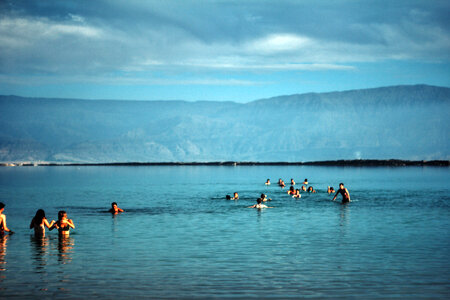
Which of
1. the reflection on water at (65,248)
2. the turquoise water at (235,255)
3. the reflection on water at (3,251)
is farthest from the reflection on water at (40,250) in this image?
the reflection on water at (3,251)

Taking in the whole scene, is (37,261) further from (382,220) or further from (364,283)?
(382,220)

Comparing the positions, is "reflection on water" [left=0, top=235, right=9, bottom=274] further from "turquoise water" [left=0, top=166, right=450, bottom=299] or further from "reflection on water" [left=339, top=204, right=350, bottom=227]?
"reflection on water" [left=339, top=204, right=350, bottom=227]

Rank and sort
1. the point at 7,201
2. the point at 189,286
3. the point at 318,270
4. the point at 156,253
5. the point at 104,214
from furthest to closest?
the point at 7,201, the point at 104,214, the point at 156,253, the point at 318,270, the point at 189,286

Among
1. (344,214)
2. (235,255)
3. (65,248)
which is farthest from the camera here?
(344,214)

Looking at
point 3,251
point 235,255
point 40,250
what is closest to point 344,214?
point 235,255

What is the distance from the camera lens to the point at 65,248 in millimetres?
28844

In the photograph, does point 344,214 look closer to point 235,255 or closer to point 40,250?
point 235,255

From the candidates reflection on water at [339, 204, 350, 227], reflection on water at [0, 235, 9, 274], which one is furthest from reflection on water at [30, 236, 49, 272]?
reflection on water at [339, 204, 350, 227]

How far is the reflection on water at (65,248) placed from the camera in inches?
1022

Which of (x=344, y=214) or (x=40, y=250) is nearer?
(x=40, y=250)

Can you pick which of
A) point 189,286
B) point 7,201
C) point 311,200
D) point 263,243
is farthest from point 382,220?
point 7,201

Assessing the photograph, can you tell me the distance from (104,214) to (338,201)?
21.5 m

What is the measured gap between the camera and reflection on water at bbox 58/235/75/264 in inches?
1022

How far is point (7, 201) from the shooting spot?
60906 millimetres
